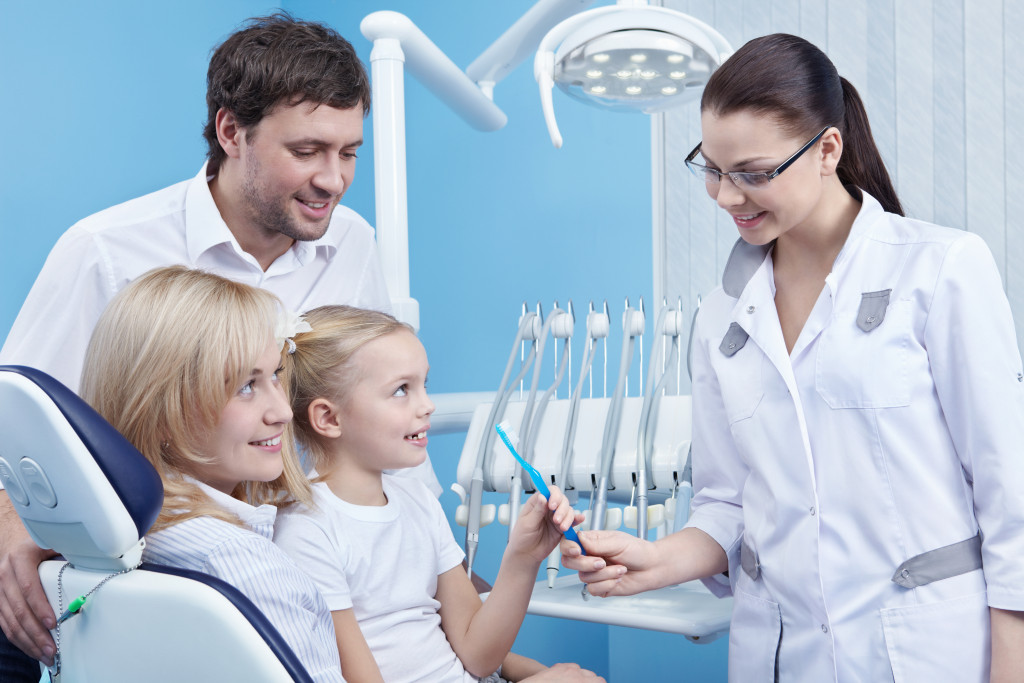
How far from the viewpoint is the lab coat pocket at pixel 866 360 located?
3.69 feet

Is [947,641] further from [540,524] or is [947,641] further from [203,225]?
[203,225]

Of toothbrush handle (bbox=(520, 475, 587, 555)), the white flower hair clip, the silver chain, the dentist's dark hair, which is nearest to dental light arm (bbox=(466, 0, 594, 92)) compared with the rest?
the dentist's dark hair

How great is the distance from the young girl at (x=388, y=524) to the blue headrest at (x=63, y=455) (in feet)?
1.25

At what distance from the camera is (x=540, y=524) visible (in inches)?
48.9

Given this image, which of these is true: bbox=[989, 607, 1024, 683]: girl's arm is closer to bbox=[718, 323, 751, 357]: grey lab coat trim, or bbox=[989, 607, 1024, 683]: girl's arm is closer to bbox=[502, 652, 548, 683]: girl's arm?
bbox=[718, 323, 751, 357]: grey lab coat trim

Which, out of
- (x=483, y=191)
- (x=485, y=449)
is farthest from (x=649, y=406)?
(x=483, y=191)

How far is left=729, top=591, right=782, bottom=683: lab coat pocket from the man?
60cm

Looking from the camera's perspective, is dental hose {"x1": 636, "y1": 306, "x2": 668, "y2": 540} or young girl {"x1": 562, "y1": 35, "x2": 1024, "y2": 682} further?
dental hose {"x1": 636, "y1": 306, "x2": 668, "y2": 540}

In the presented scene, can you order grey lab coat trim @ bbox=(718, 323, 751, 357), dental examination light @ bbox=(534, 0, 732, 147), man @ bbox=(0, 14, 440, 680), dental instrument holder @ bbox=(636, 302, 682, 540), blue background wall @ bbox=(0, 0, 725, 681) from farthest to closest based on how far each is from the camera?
blue background wall @ bbox=(0, 0, 725, 681)
dental instrument holder @ bbox=(636, 302, 682, 540)
dental examination light @ bbox=(534, 0, 732, 147)
man @ bbox=(0, 14, 440, 680)
grey lab coat trim @ bbox=(718, 323, 751, 357)

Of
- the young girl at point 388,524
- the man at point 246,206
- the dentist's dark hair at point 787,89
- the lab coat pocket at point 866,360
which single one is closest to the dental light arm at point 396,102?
the man at point 246,206

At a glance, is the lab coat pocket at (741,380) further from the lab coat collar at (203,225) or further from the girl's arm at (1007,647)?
the lab coat collar at (203,225)

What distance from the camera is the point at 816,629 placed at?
1.19 meters

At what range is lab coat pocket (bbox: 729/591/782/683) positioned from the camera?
1.24m

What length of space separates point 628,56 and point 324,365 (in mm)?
740
